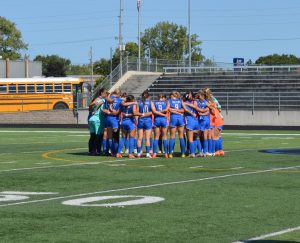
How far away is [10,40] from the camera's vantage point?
11762 centimetres

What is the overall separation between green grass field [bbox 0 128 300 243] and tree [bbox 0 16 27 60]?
316 ft

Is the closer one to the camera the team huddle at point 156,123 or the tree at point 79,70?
the team huddle at point 156,123

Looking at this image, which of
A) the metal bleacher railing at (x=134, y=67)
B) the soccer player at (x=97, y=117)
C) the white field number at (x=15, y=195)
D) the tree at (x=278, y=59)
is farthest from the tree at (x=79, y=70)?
the white field number at (x=15, y=195)

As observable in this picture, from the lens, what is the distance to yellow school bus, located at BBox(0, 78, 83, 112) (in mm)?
59875

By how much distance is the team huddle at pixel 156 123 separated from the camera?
22359mm

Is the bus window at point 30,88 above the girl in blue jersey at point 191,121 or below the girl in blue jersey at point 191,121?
above

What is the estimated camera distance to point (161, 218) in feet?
36.7

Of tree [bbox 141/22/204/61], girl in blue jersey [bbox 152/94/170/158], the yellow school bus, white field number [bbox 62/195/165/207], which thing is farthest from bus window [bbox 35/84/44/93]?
tree [bbox 141/22/204/61]

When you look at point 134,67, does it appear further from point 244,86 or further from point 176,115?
point 176,115

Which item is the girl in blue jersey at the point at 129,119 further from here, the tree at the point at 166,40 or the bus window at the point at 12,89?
the tree at the point at 166,40

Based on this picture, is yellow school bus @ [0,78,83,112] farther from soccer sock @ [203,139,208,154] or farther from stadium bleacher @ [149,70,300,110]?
soccer sock @ [203,139,208,154]

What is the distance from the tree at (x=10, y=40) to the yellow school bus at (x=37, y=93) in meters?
56.7

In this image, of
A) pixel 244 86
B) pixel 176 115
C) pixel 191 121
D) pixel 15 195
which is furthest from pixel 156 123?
pixel 244 86

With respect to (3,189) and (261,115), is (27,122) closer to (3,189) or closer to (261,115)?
(261,115)
